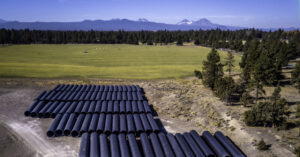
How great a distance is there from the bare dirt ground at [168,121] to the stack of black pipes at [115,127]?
163 cm

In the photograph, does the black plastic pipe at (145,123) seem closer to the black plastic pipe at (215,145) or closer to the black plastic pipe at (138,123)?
the black plastic pipe at (138,123)

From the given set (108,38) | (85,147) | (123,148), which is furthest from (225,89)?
(108,38)

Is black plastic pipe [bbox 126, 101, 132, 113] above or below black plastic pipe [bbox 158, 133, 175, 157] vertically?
above

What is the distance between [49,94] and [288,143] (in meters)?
35.1

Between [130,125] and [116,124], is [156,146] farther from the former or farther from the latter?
[116,124]

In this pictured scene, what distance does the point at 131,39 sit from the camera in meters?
159

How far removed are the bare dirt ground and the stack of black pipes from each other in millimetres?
1629

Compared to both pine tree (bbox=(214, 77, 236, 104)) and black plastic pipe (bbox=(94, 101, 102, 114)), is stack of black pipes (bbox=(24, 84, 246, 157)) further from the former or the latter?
pine tree (bbox=(214, 77, 236, 104))

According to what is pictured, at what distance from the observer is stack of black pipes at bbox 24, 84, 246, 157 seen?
1909 cm

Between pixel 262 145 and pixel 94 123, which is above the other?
pixel 94 123

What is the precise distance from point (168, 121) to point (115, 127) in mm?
8039

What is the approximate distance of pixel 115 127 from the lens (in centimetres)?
2377

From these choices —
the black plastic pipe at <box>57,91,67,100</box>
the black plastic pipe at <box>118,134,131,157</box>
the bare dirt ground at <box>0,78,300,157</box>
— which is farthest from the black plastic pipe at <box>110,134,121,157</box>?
the black plastic pipe at <box>57,91,67,100</box>

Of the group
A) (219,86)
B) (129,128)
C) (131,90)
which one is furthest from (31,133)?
(219,86)
